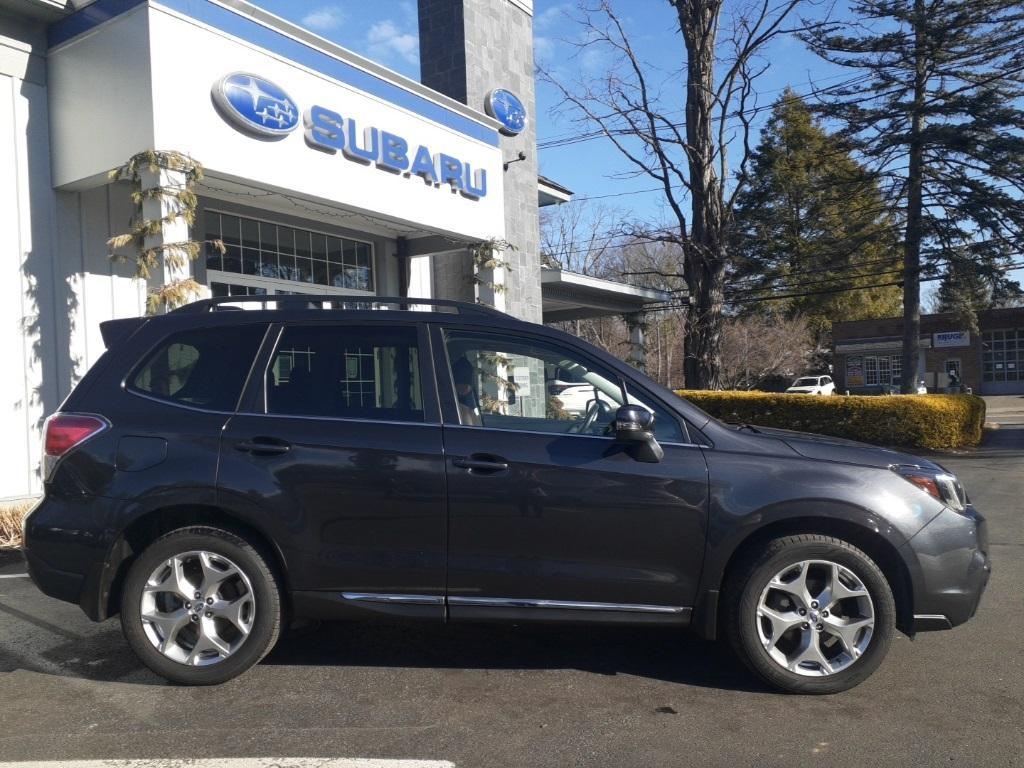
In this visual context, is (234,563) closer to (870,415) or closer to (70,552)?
(70,552)

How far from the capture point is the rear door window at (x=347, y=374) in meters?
4.03

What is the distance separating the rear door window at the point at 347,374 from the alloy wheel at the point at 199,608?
0.81 m

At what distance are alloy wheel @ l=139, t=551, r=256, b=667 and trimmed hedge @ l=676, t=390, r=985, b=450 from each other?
1150cm

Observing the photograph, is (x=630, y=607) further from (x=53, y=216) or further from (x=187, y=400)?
(x=53, y=216)

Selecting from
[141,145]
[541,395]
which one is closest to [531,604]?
[541,395]

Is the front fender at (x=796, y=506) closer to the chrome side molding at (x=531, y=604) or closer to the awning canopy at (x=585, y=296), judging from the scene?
the chrome side molding at (x=531, y=604)

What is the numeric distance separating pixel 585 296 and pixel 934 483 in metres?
14.5

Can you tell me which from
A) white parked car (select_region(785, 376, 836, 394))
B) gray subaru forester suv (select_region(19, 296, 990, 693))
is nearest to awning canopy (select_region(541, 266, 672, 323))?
gray subaru forester suv (select_region(19, 296, 990, 693))

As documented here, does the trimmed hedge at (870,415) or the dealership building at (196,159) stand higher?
the dealership building at (196,159)

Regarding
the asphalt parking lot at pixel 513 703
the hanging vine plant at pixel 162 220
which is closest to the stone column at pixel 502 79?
the hanging vine plant at pixel 162 220

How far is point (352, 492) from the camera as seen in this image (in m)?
3.87

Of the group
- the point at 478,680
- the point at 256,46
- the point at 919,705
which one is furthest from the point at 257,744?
the point at 256,46

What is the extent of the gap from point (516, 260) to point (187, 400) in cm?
1071

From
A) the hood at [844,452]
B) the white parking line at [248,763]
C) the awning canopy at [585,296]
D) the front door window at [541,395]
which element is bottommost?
the white parking line at [248,763]
